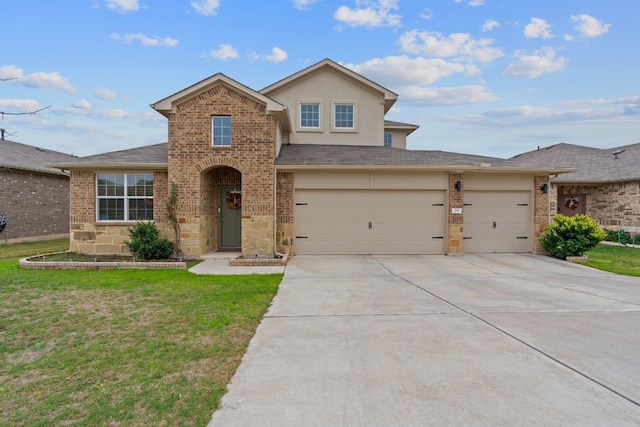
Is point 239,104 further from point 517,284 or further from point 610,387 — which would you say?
point 610,387

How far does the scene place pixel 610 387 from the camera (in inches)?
139

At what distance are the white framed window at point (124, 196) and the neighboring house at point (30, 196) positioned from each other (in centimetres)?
607

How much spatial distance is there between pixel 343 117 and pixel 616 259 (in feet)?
38.3

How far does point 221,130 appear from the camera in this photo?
12.2m

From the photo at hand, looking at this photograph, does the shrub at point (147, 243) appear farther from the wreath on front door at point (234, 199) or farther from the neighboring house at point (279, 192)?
the wreath on front door at point (234, 199)

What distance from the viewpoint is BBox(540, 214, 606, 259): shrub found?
1184cm

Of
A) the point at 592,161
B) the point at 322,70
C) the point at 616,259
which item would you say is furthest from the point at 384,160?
the point at 592,161

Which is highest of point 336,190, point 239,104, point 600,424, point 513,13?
point 513,13

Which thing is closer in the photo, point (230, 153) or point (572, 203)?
point (230, 153)

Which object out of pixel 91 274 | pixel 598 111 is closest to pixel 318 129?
pixel 91 274

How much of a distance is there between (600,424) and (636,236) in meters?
19.3

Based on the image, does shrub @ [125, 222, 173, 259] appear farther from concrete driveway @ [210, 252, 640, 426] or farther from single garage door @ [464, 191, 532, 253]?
single garage door @ [464, 191, 532, 253]

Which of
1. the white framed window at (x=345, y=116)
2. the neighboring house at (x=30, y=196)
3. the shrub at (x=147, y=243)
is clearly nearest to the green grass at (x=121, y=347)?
the shrub at (x=147, y=243)

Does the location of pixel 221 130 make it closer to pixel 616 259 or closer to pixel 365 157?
pixel 365 157
